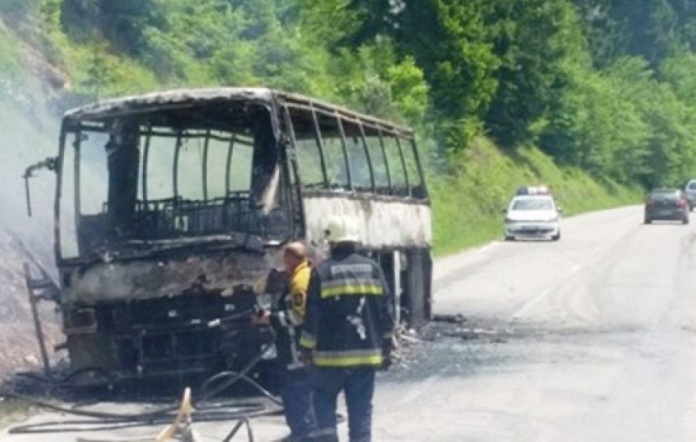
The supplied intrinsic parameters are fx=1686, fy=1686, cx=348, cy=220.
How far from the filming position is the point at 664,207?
215ft

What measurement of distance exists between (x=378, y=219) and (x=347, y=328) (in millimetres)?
7960

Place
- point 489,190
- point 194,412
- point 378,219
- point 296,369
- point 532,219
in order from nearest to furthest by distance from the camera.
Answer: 1. point 296,369
2. point 194,412
3. point 378,219
4. point 532,219
5. point 489,190

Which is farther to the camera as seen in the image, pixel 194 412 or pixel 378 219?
pixel 378 219

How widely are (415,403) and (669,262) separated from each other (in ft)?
83.7

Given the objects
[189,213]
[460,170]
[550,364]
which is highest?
[189,213]

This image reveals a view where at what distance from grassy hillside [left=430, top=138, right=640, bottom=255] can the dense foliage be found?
3.46 feet

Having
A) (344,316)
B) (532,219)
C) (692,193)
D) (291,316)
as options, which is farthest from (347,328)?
(692,193)

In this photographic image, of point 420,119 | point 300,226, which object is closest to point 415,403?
point 300,226

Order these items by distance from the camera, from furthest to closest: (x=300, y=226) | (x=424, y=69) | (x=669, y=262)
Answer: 1. (x=424, y=69)
2. (x=669, y=262)
3. (x=300, y=226)

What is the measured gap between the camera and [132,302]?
15070 millimetres

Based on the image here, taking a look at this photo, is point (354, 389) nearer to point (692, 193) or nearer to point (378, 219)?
point (378, 219)

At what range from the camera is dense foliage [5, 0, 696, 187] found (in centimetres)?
3544

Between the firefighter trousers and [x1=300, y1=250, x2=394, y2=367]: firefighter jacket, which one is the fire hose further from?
[x1=300, y1=250, x2=394, y2=367]: firefighter jacket

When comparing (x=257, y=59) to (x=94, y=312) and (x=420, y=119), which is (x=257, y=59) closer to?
(x=420, y=119)
